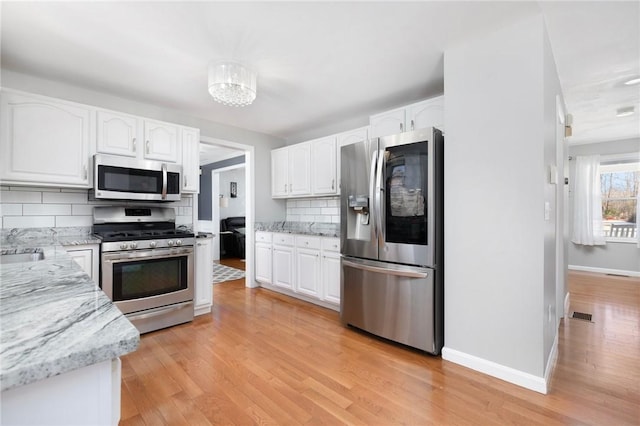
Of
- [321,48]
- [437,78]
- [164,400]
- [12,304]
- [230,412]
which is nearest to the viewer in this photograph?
[12,304]

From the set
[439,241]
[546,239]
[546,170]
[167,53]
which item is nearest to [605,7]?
[546,170]

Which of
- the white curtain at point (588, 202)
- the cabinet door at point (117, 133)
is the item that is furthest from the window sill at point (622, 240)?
the cabinet door at point (117, 133)

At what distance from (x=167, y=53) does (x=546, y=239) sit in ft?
10.1

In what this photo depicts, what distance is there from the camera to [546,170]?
2008 mm

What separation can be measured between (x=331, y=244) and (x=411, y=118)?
5.23 feet

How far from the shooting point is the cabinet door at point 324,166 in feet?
12.7

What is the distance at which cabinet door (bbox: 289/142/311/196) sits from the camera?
4.19 m

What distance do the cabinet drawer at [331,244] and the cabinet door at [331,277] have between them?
0.19 feet

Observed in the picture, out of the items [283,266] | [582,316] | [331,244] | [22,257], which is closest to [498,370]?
[331,244]

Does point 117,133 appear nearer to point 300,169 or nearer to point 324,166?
point 300,169

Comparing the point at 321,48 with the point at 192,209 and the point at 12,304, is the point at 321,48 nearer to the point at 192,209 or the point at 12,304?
the point at 12,304

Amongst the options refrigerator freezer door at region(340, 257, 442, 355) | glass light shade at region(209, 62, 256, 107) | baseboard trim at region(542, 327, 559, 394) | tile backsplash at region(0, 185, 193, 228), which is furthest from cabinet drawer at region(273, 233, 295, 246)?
baseboard trim at region(542, 327, 559, 394)

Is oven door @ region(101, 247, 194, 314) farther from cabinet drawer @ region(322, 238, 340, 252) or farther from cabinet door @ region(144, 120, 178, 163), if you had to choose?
cabinet drawer @ region(322, 238, 340, 252)

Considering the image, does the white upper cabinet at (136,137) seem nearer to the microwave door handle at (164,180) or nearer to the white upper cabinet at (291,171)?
the microwave door handle at (164,180)
